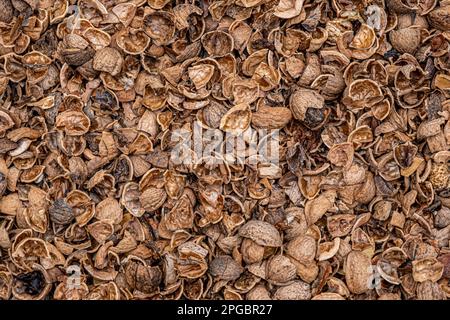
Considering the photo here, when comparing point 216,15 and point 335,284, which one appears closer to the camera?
point 335,284

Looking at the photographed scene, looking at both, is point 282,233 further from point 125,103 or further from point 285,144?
point 125,103

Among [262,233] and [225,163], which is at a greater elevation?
[225,163]

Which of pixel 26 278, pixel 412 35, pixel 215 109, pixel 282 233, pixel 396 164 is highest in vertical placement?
pixel 412 35

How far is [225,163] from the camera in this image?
2.09m

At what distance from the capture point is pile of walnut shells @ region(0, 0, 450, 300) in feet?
6.77

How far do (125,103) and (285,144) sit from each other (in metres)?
0.63

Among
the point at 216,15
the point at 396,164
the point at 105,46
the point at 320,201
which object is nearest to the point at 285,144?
the point at 320,201

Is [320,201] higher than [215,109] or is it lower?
lower

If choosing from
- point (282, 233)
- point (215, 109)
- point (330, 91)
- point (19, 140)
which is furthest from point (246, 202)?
point (19, 140)

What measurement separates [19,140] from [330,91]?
3.91 feet

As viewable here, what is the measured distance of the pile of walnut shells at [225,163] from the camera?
206 cm

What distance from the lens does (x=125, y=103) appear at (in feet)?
7.23

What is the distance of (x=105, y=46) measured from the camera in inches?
86.5

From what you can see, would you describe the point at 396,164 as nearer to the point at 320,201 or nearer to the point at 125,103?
the point at 320,201
